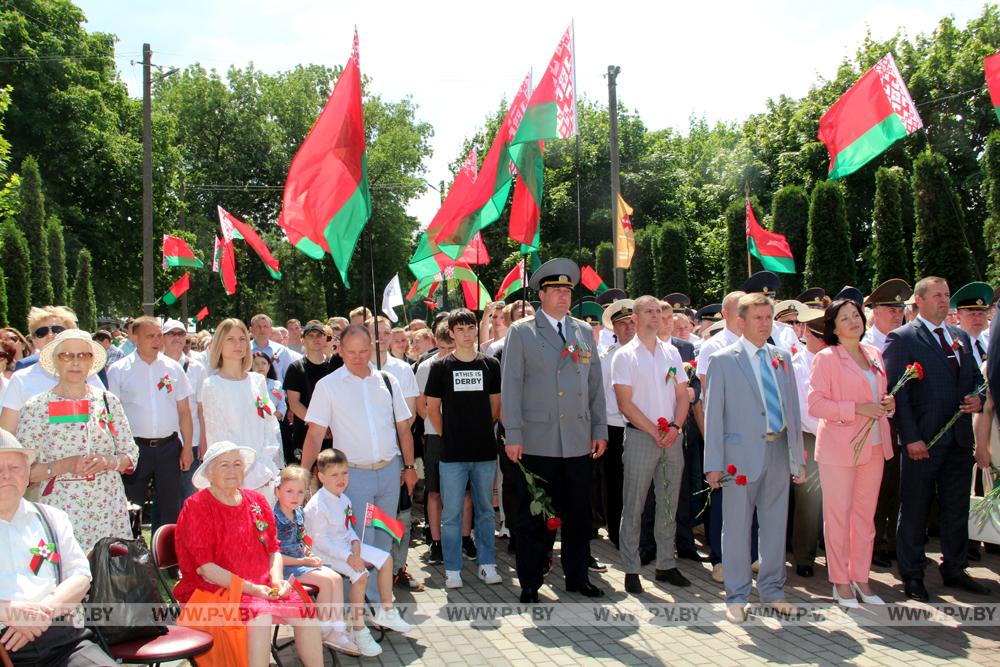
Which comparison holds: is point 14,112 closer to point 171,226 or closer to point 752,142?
point 171,226

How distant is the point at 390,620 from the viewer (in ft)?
19.1

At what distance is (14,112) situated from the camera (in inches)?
1262

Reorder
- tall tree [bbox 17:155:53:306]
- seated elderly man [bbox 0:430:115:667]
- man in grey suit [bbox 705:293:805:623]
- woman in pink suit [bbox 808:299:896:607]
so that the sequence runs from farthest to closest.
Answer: tall tree [bbox 17:155:53:306]
woman in pink suit [bbox 808:299:896:607]
man in grey suit [bbox 705:293:805:623]
seated elderly man [bbox 0:430:115:667]

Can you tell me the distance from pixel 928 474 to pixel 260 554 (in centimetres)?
487

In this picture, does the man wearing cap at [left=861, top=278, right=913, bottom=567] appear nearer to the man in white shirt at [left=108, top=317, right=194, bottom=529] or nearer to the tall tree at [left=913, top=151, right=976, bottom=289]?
the man in white shirt at [left=108, top=317, right=194, bottom=529]

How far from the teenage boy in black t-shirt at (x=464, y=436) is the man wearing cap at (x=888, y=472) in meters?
3.35

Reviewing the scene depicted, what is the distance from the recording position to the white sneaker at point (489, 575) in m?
7.11

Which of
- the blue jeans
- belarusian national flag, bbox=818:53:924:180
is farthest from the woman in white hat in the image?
belarusian national flag, bbox=818:53:924:180

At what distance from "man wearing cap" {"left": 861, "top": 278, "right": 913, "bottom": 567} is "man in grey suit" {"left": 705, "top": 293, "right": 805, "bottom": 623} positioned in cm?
177

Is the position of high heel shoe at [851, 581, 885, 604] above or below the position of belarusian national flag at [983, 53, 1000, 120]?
below

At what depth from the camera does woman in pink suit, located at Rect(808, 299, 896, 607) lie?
20.7 ft

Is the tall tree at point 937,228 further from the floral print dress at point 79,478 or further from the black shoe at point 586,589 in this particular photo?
the floral print dress at point 79,478

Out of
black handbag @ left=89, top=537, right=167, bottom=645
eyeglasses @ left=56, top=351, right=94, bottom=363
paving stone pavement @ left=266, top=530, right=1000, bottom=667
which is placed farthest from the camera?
eyeglasses @ left=56, top=351, right=94, bottom=363

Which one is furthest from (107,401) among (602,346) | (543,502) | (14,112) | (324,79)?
(324,79)
